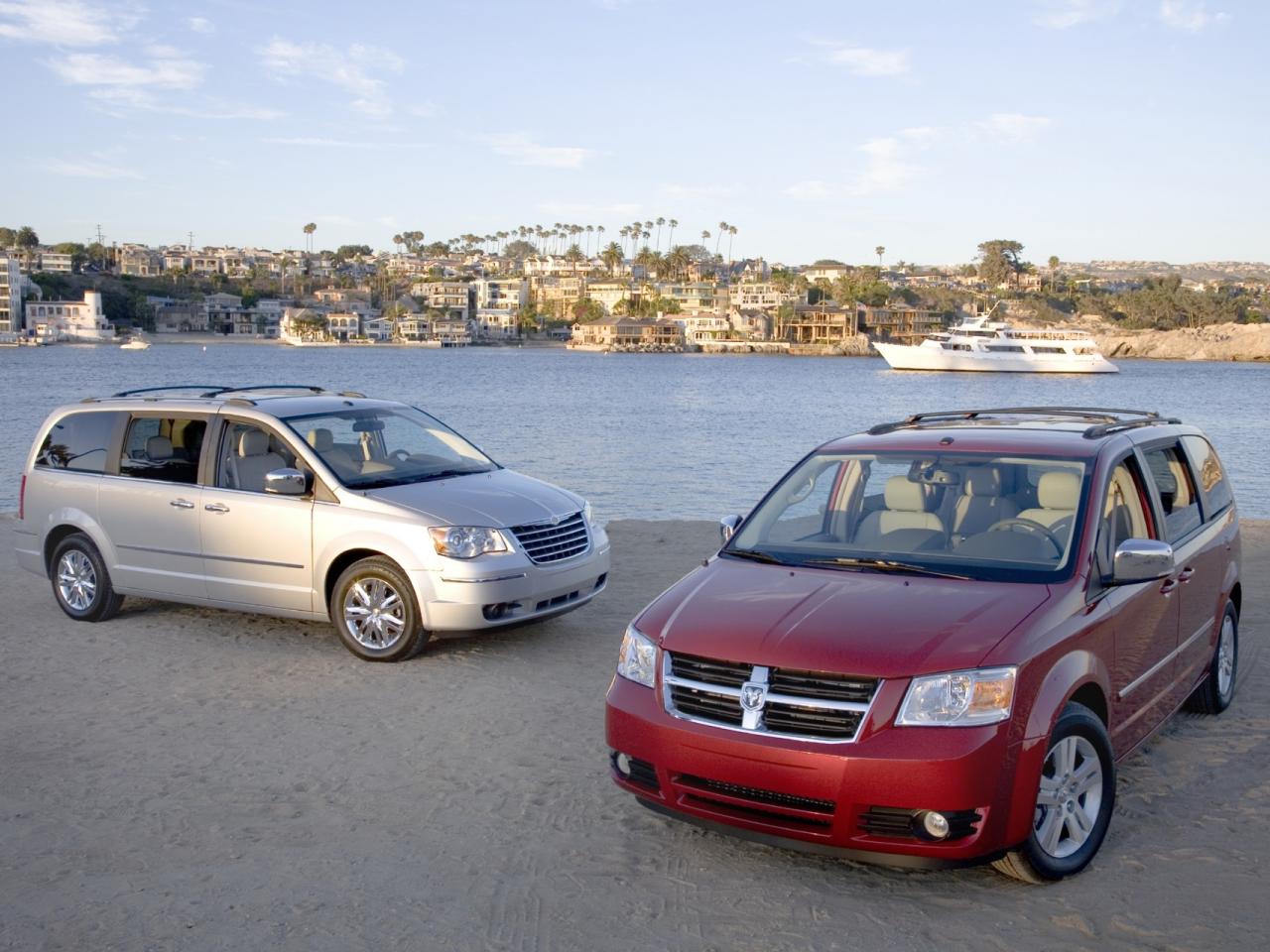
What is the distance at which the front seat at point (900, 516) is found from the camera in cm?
556

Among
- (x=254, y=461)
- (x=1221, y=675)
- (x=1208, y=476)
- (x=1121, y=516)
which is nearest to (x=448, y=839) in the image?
(x=1121, y=516)

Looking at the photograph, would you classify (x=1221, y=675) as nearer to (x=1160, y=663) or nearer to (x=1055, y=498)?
(x=1160, y=663)

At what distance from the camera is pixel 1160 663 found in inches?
220

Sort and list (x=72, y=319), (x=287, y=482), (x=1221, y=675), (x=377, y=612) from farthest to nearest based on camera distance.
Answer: (x=72, y=319)
(x=287, y=482)
(x=377, y=612)
(x=1221, y=675)

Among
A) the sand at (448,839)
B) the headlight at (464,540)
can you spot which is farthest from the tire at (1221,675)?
the headlight at (464,540)

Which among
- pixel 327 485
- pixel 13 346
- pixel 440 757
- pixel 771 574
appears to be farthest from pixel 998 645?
pixel 13 346

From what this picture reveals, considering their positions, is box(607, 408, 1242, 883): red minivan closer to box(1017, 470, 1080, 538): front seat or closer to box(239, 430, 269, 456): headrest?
box(1017, 470, 1080, 538): front seat

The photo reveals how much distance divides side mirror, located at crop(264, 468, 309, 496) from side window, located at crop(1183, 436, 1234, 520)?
18.3ft

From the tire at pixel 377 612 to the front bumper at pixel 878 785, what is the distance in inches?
151

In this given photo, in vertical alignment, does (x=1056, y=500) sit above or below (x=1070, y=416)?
below

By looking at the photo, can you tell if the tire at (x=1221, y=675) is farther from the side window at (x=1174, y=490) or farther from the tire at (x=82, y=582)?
the tire at (x=82, y=582)

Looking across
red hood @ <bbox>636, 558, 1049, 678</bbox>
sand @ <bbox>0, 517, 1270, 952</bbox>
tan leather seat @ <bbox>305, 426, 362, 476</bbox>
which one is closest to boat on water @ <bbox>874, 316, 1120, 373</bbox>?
tan leather seat @ <bbox>305, 426, 362, 476</bbox>

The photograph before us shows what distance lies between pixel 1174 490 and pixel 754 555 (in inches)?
96.7

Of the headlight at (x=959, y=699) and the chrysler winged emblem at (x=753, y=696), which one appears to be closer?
the headlight at (x=959, y=699)
